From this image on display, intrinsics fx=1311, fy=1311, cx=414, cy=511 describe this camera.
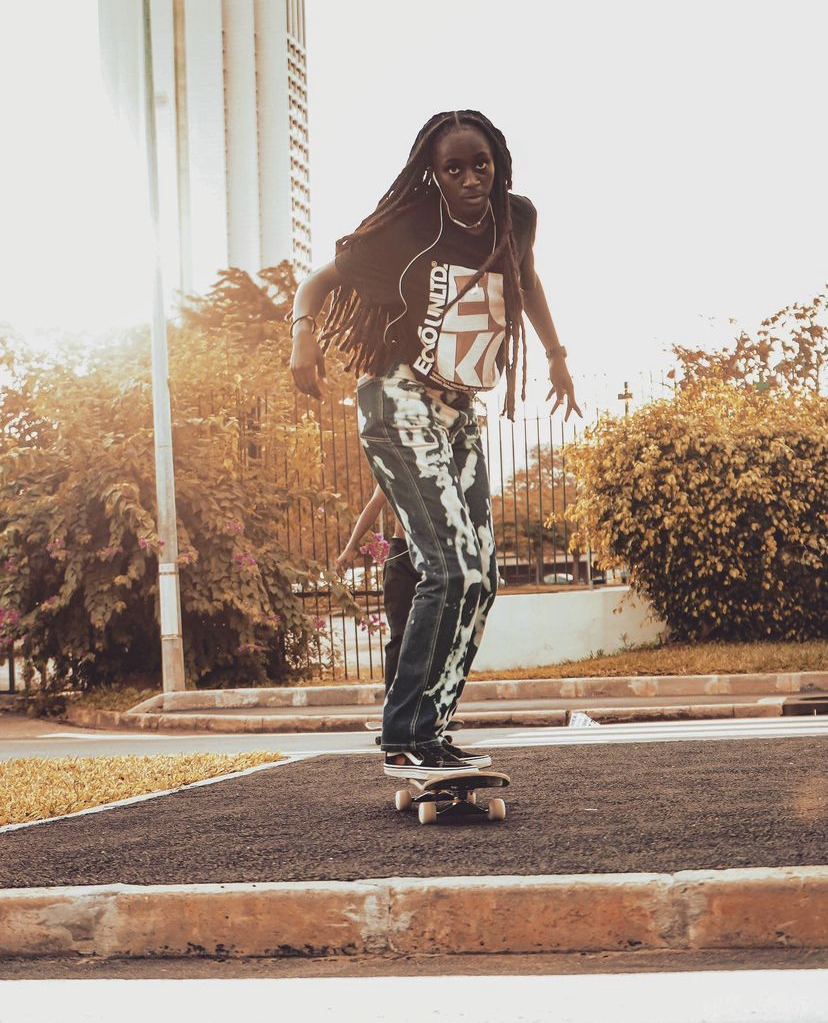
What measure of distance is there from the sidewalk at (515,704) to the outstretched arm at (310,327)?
6.85 metres

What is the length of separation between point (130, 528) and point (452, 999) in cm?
1176

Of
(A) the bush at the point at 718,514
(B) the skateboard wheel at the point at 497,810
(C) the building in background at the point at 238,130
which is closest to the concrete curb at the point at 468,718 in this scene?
(A) the bush at the point at 718,514

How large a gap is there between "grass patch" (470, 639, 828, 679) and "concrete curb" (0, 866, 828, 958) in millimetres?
10208

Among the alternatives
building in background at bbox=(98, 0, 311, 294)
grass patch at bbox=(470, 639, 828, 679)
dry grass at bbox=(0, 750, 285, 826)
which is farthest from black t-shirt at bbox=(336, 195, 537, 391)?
building in background at bbox=(98, 0, 311, 294)

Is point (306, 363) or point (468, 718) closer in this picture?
point (306, 363)

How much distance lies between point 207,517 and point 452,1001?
11.9 m

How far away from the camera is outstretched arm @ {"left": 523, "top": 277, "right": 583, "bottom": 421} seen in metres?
4.46

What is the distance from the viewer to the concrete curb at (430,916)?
9.04 ft

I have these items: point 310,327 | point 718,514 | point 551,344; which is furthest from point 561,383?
point 718,514

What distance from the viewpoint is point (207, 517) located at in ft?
46.4

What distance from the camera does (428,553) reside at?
396cm

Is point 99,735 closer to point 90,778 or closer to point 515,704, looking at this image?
point 515,704

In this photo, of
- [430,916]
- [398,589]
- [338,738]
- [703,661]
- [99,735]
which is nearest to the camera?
[430,916]

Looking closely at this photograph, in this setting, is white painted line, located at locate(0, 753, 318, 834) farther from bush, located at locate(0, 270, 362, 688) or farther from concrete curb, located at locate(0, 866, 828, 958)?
bush, located at locate(0, 270, 362, 688)
